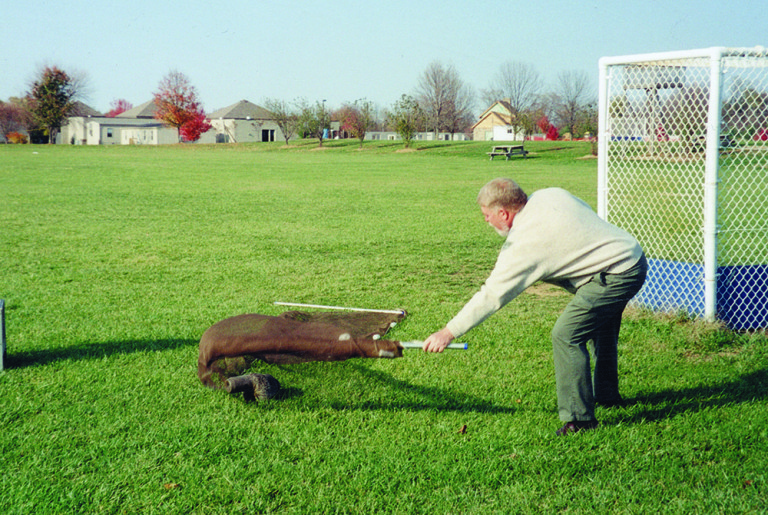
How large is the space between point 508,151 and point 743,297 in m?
36.5

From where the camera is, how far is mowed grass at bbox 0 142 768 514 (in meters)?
3.18

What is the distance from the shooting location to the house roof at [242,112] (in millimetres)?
94062

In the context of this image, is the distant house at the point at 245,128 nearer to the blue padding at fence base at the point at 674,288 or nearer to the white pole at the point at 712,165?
the blue padding at fence base at the point at 674,288

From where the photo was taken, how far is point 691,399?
4.28 meters

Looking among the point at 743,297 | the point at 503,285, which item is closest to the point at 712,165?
the point at 743,297

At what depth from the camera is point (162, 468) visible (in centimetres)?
341

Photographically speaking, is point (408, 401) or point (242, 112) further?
point (242, 112)

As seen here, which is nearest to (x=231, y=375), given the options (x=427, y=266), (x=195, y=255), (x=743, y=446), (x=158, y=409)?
(x=158, y=409)

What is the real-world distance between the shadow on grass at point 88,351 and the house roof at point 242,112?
90.0 metres

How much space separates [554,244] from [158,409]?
2.63m

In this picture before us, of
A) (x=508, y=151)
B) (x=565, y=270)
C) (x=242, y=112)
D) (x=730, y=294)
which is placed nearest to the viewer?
(x=565, y=270)

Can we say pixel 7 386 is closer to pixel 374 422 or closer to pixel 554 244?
pixel 374 422

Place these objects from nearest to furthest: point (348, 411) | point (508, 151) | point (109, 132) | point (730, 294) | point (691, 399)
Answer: point (348, 411) < point (691, 399) < point (730, 294) < point (508, 151) < point (109, 132)

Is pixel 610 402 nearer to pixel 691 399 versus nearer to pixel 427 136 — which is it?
pixel 691 399
